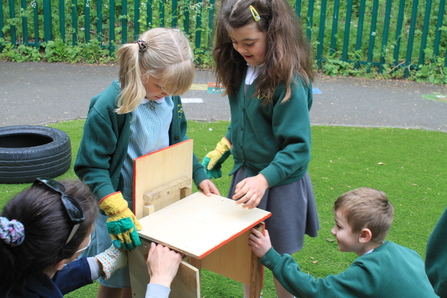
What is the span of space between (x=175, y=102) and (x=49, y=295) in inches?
39.1

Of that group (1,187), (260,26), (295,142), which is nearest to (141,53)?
(260,26)

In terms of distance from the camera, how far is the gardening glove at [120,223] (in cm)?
179

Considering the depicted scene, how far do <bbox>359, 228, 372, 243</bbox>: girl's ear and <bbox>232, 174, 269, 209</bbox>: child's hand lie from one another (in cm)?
42

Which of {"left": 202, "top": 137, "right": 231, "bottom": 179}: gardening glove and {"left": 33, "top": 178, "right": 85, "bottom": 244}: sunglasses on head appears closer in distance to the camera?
{"left": 33, "top": 178, "right": 85, "bottom": 244}: sunglasses on head

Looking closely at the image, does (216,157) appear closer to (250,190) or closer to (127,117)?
(250,190)

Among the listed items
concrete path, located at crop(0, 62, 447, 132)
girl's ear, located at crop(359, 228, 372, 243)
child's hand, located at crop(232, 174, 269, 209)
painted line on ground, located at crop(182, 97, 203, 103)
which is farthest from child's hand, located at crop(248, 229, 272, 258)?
painted line on ground, located at crop(182, 97, 203, 103)

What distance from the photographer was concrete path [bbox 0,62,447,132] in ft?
19.9

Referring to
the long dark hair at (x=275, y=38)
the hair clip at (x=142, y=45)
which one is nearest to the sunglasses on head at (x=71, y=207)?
the hair clip at (x=142, y=45)

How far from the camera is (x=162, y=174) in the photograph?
81.8 inches

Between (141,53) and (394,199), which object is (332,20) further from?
(141,53)

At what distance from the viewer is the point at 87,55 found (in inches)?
344

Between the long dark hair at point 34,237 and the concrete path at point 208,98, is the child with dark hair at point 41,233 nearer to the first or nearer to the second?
the long dark hair at point 34,237

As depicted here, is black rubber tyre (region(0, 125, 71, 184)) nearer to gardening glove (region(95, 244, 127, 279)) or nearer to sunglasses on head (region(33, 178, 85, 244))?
gardening glove (region(95, 244, 127, 279))

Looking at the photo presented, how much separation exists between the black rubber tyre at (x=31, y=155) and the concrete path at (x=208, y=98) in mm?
1359
